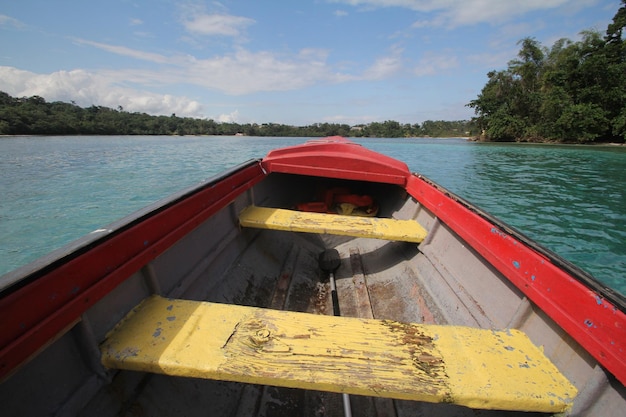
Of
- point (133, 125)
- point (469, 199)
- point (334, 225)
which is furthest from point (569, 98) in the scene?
point (133, 125)

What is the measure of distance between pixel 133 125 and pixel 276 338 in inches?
3182

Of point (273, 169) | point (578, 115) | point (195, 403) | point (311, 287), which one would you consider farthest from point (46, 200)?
point (578, 115)

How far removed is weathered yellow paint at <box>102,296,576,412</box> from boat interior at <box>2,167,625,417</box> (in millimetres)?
102

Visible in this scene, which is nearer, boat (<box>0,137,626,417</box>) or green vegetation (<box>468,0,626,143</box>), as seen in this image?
boat (<box>0,137,626,417</box>)

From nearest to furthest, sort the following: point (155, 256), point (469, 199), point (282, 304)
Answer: point (155, 256), point (282, 304), point (469, 199)

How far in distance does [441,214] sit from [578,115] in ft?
126

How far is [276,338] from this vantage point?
1251mm

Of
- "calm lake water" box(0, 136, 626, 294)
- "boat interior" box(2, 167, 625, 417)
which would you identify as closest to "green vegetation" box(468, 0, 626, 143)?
"calm lake water" box(0, 136, 626, 294)

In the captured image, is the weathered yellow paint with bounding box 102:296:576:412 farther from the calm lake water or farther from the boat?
the calm lake water

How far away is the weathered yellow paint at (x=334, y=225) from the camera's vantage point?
8.32 ft

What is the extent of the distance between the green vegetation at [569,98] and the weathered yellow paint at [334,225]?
38039 millimetres

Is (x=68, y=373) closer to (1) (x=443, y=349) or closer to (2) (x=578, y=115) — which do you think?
(1) (x=443, y=349)

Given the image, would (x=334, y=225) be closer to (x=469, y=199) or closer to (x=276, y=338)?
(x=276, y=338)

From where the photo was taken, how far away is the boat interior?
1.07 meters
